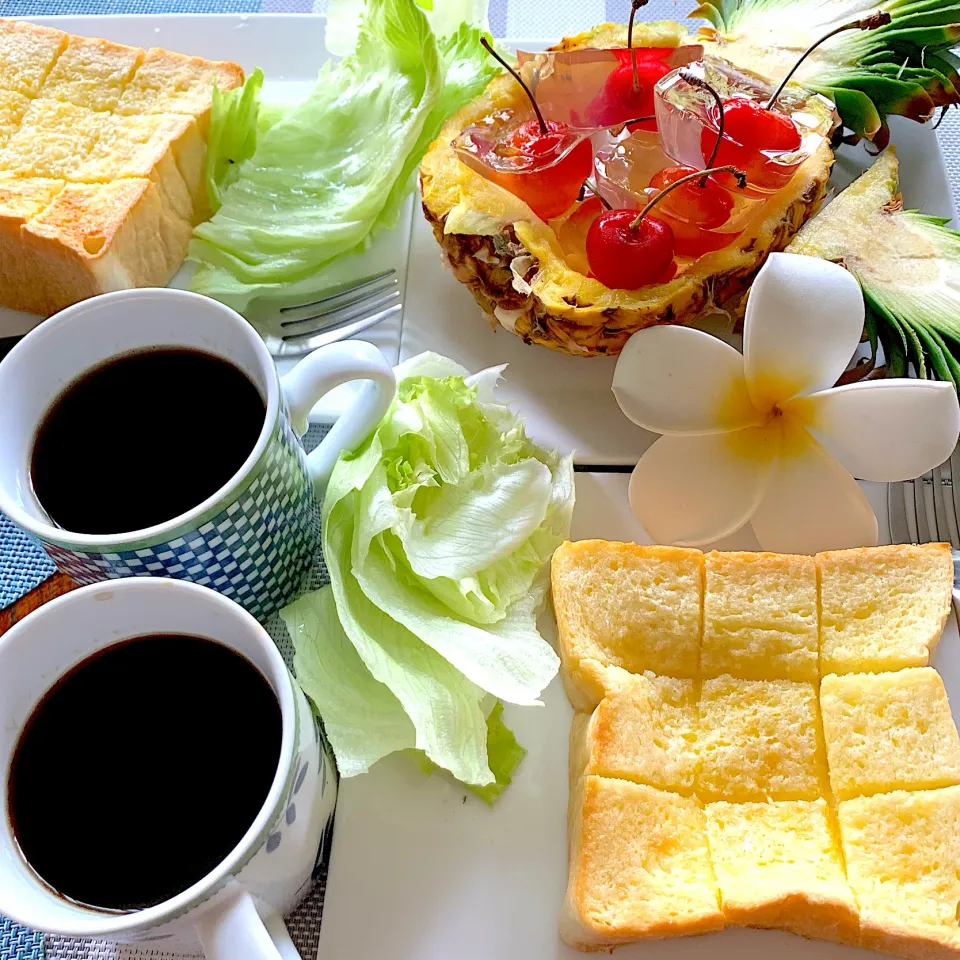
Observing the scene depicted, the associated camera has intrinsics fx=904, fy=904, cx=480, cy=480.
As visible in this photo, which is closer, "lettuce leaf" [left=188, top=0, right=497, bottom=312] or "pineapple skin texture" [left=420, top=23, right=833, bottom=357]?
"pineapple skin texture" [left=420, top=23, right=833, bottom=357]

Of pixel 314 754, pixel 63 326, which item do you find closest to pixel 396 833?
pixel 314 754

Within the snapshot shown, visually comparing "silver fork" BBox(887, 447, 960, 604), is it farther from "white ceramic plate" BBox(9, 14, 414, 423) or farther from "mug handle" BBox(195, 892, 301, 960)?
"white ceramic plate" BBox(9, 14, 414, 423)

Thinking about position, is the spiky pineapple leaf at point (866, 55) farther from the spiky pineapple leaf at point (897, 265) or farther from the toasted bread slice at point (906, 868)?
the toasted bread slice at point (906, 868)

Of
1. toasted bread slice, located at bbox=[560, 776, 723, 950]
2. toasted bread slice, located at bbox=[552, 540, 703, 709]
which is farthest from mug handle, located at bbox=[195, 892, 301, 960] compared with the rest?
toasted bread slice, located at bbox=[552, 540, 703, 709]

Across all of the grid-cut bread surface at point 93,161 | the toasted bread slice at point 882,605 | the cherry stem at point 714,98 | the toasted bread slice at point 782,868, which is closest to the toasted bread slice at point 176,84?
the grid-cut bread surface at point 93,161

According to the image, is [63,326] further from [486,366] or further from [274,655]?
[486,366]

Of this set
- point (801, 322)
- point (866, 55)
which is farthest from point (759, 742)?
point (866, 55)

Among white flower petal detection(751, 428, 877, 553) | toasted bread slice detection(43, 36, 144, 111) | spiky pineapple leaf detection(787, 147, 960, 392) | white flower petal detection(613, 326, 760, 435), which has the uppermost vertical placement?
toasted bread slice detection(43, 36, 144, 111)

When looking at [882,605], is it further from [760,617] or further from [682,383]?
[682,383]
